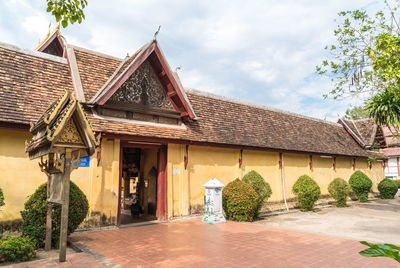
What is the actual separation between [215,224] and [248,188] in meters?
2.11

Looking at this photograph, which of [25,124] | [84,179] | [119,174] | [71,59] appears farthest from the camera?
[71,59]

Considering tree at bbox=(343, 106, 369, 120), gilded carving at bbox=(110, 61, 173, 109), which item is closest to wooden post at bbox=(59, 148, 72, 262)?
gilded carving at bbox=(110, 61, 173, 109)

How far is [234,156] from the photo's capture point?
43.1 ft

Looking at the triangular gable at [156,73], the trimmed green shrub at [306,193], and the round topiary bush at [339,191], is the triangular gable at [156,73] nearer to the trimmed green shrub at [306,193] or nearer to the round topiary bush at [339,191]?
the trimmed green shrub at [306,193]

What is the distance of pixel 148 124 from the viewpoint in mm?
10742

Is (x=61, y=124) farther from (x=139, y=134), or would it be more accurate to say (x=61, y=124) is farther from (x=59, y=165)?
(x=139, y=134)

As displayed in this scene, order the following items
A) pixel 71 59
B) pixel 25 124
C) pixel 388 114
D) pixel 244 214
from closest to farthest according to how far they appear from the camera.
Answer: pixel 25 124
pixel 71 59
pixel 244 214
pixel 388 114

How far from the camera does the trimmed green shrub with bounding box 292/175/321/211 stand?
46.6 ft

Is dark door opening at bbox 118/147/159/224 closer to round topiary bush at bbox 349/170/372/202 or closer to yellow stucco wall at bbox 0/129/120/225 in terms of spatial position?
yellow stucco wall at bbox 0/129/120/225

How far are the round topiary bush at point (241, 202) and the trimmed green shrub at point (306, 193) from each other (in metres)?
4.30

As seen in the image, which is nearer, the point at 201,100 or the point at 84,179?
the point at 84,179

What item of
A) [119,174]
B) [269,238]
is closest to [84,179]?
[119,174]

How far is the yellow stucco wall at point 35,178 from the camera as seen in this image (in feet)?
25.6

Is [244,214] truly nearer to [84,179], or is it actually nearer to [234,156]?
[234,156]
